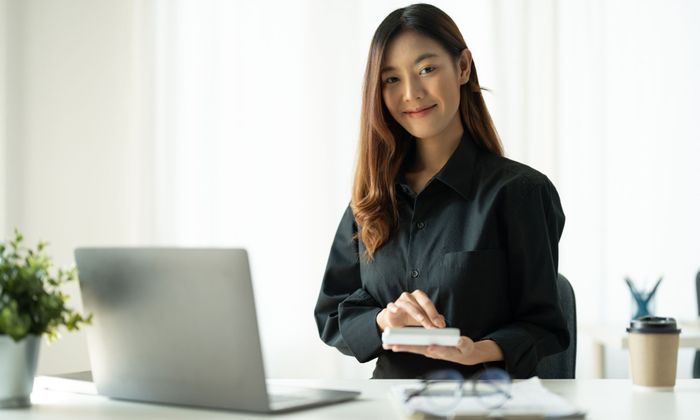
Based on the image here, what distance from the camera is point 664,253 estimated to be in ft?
13.6

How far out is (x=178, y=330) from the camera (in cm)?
130

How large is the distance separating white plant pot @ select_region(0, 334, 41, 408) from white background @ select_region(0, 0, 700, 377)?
279cm

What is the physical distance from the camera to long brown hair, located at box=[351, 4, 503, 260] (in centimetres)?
198

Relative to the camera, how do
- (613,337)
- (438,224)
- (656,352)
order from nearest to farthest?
(656,352), (438,224), (613,337)

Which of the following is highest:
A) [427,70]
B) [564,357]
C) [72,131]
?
[427,70]

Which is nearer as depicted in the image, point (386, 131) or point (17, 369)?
point (17, 369)

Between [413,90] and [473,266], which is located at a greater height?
[413,90]

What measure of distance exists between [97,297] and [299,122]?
9.33 ft

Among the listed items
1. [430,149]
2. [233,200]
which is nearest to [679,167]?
[233,200]

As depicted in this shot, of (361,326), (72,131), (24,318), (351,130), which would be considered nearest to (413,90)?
(361,326)

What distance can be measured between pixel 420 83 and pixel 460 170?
0.21 metres

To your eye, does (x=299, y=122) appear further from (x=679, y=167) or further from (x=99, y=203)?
(x=679, y=167)

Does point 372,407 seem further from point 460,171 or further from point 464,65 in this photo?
point 464,65

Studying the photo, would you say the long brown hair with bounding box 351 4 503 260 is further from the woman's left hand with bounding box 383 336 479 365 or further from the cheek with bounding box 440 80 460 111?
the woman's left hand with bounding box 383 336 479 365
